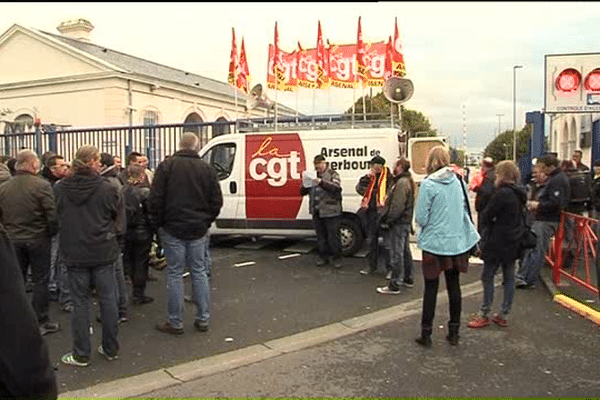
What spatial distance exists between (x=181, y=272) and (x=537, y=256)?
451 centimetres

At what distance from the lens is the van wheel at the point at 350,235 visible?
9.19 m

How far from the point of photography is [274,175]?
9.67 m

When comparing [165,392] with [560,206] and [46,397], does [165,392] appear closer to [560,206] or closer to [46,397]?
[46,397]

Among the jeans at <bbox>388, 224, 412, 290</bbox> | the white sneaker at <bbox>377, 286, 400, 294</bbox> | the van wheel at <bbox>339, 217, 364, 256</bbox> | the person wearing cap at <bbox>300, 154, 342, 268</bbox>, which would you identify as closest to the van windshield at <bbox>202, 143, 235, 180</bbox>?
the person wearing cap at <bbox>300, 154, 342, 268</bbox>

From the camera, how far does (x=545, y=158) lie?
7223 millimetres

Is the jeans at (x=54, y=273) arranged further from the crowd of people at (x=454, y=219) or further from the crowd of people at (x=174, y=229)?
the crowd of people at (x=454, y=219)

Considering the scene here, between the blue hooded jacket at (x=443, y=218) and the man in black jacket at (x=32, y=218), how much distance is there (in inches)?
137

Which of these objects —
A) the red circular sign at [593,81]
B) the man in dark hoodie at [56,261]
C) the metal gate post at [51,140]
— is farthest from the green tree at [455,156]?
the metal gate post at [51,140]

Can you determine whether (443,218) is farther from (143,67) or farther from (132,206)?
(143,67)

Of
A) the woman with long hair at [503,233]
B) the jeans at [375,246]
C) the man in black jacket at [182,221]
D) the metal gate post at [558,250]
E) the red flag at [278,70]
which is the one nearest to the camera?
the man in black jacket at [182,221]

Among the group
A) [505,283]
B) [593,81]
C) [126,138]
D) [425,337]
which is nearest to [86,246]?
[425,337]

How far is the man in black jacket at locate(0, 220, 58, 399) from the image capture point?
1.64 m

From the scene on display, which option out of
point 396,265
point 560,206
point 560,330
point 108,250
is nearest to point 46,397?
point 108,250

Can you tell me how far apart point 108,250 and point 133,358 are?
3.19ft
